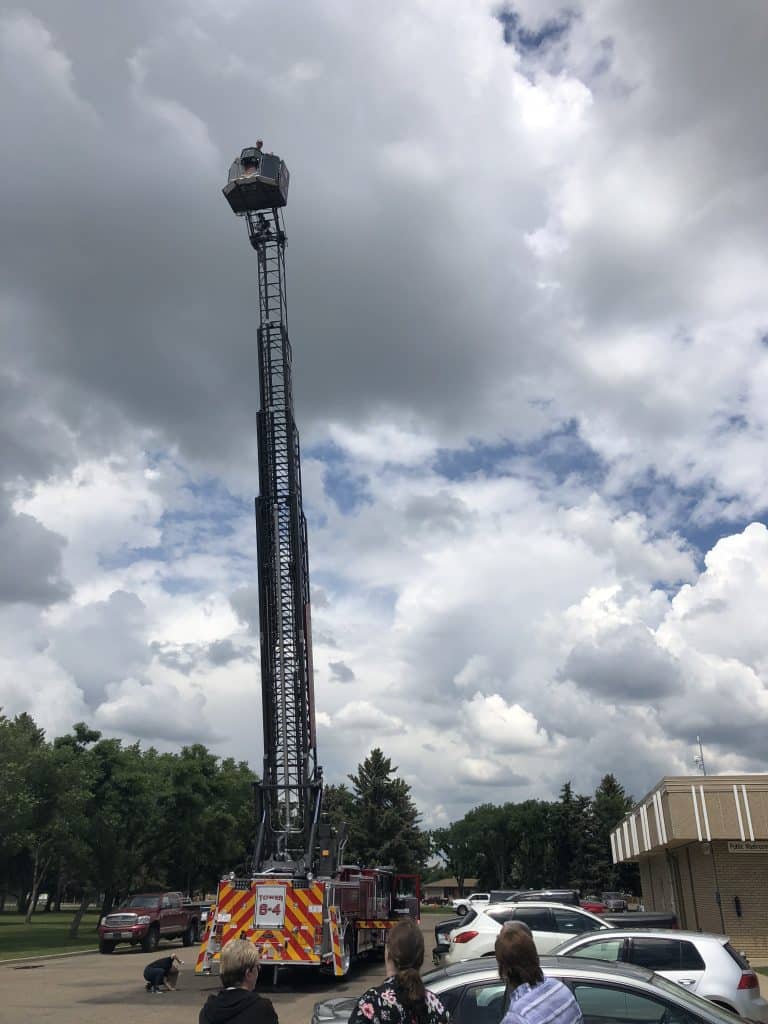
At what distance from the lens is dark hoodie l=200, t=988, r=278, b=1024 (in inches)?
160

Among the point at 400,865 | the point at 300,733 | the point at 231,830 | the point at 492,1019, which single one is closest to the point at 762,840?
the point at 300,733

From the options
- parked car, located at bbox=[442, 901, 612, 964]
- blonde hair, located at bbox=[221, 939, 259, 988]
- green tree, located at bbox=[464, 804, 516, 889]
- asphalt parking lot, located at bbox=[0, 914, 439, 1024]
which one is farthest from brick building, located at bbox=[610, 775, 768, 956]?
green tree, located at bbox=[464, 804, 516, 889]

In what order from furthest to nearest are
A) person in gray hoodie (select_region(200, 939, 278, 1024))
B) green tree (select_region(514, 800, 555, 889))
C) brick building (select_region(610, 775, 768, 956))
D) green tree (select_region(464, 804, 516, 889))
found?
green tree (select_region(464, 804, 516, 889)), green tree (select_region(514, 800, 555, 889)), brick building (select_region(610, 775, 768, 956)), person in gray hoodie (select_region(200, 939, 278, 1024))

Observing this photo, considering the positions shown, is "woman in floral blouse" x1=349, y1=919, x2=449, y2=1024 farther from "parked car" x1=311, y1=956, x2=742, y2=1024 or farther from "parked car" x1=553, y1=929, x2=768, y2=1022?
"parked car" x1=553, y1=929, x2=768, y2=1022

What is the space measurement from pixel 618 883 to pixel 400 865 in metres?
19.1

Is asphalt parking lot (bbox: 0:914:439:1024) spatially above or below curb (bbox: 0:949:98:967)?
above

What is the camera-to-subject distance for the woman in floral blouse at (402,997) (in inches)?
156

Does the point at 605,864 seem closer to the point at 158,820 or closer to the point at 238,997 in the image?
the point at 158,820

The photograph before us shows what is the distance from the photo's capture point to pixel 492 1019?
6.16 m

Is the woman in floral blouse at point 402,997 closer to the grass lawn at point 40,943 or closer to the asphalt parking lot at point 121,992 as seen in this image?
the asphalt parking lot at point 121,992

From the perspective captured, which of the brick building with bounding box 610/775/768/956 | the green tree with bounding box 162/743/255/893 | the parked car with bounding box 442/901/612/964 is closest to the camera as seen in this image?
the parked car with bounding box 442/901/612/964

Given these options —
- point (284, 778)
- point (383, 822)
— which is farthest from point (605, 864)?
point (284, 778)

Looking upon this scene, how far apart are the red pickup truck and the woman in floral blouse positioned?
26180 millimetres

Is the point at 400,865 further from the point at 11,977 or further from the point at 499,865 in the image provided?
the point at 11,977
